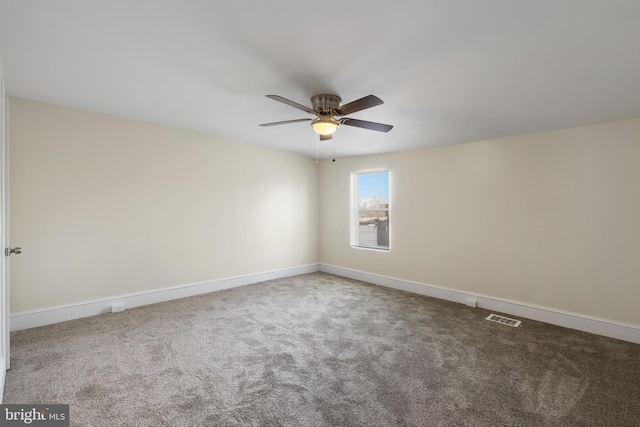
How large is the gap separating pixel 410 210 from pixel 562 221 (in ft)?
6.30

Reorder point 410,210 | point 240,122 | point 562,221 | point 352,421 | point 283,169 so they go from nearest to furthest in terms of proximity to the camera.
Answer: point 352,421, point 562,221, point 240,122, point 410,210, point 283,169

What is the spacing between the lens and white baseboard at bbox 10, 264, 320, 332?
3075 millimetres

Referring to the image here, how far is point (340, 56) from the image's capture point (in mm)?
2010

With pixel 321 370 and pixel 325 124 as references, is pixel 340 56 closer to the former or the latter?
pixel 325 124

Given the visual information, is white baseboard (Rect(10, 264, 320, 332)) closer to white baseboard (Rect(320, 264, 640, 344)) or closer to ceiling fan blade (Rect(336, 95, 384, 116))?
white baseboard (Rect(320, 264, 640, 344))

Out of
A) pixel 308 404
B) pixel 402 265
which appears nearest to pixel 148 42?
pixel 308 404

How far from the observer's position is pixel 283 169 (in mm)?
5438

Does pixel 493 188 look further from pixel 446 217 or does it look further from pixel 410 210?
pixel 410 210

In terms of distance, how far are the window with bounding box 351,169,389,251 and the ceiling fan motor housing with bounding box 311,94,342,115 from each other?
8.89 feet

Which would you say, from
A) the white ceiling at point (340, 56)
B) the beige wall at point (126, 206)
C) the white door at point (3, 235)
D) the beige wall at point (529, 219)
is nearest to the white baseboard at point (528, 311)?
the beige wall at point (529, 219)

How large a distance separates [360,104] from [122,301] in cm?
371

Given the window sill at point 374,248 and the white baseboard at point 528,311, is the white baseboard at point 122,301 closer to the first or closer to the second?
the window sill at point 374,248

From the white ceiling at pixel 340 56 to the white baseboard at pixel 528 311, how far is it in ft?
7.05

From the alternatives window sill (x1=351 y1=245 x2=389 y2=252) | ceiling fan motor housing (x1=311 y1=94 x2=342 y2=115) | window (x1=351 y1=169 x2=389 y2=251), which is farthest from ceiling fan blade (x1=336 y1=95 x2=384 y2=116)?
window sill (x1=351 y1=245 x2=389 y2=252)
